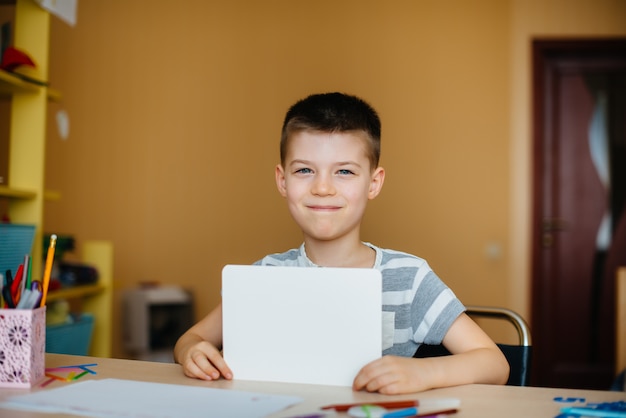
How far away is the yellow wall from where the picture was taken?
405cm

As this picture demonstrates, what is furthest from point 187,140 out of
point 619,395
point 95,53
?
point 619,395

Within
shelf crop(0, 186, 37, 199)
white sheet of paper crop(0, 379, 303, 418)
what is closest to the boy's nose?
white sheet of paper crop(0, 379, 303, 418)

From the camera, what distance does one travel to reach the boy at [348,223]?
1.26m

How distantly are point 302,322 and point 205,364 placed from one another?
0.17 m

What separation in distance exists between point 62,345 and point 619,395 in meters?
2.27

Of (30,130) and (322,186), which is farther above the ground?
(30,130)

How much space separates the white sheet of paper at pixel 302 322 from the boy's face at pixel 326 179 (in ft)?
1.07

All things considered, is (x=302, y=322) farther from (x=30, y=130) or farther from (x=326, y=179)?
(x=30, y=130)

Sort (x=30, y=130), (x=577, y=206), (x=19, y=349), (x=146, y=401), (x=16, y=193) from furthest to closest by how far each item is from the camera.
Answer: (x=577, y=206) < (x=30, y=130) < (x=16, y=193) < (x=19, y=349) < (x=146, y=401)

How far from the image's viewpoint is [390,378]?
3.02 feet

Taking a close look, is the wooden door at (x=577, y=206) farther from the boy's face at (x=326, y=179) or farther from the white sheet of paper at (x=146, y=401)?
the white sheet of paper at (x=146, y=401)

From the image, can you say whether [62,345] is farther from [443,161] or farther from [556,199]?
[556,199]

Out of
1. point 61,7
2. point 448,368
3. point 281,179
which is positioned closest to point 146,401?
point 448,368

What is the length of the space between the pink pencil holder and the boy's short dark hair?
1.88ft
